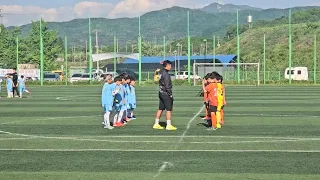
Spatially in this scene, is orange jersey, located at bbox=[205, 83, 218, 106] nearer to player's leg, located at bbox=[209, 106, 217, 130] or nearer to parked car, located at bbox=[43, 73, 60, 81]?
player's leg, located at bbox=[209, 106, 217, 130]

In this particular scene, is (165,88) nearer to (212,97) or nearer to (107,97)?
(212,97)

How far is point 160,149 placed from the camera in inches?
508

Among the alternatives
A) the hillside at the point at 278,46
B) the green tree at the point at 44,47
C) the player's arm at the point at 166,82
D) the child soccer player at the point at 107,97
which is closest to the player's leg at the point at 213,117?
the player's arm at the point at 166,82

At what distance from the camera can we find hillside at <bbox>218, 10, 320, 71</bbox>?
294 ft

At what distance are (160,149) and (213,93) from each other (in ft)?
15.5

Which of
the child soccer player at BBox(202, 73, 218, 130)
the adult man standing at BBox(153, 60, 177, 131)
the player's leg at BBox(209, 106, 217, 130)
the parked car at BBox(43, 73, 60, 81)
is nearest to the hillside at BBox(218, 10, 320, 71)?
the parked car at BBox(43, 73, 60, 81)

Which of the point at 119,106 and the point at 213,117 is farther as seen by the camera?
the point at 119,106

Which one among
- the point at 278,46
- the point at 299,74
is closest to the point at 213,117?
the point at 299,74

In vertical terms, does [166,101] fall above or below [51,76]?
below

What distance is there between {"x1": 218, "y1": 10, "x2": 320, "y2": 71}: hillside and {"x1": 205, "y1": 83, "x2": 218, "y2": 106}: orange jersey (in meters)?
68.0

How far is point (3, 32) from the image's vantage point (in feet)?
322

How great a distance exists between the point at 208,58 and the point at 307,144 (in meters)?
70.7

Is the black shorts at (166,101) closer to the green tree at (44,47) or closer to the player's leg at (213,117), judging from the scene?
the player's leg at (213,117)

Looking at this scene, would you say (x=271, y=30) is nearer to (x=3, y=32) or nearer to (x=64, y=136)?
(x=3, y=32)
